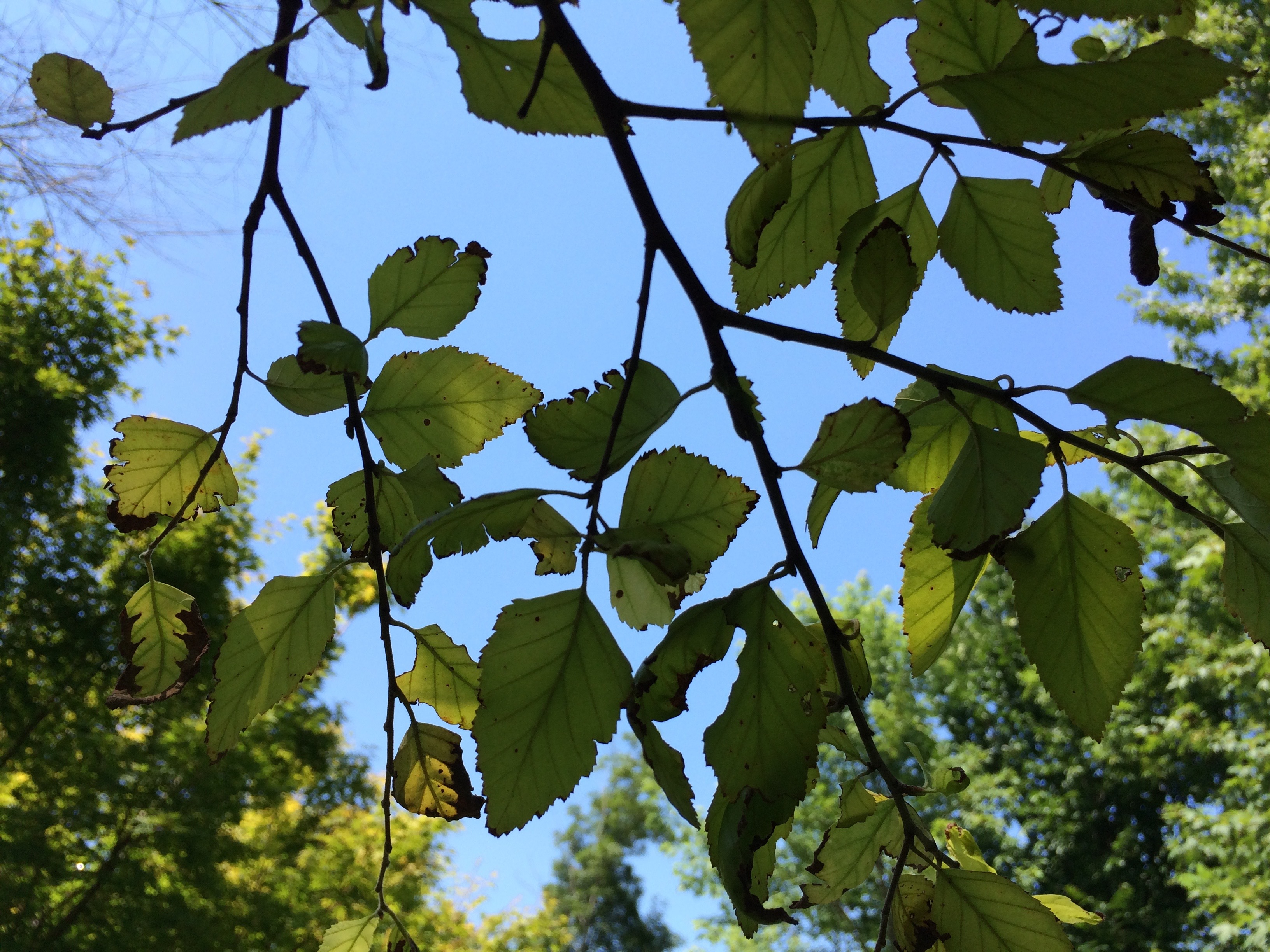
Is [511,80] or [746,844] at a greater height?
[511,80]

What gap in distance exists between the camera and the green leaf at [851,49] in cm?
34

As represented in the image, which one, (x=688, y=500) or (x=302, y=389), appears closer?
(x=688, y=500)

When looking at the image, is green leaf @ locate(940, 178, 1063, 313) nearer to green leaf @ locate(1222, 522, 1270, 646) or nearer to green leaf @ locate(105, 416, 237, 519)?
green leaf @ locate(1222, 522, 1270, 646)

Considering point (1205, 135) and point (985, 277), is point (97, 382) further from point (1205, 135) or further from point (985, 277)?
point (1205, 135)

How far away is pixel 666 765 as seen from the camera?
29cm

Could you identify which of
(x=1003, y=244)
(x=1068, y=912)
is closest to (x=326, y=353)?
(x=1003, y=244)

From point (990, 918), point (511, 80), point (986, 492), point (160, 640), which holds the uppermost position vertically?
point (511, 80)

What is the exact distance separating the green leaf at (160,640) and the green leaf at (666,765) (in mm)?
275

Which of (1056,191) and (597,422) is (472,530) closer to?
(597,422)

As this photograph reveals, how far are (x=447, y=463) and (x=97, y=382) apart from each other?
448 cm

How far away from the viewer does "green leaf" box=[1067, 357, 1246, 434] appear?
28 cm

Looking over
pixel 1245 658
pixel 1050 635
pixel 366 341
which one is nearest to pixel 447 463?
pixel 366 341

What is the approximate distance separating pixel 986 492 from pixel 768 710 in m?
0.11

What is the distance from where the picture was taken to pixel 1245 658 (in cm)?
421
